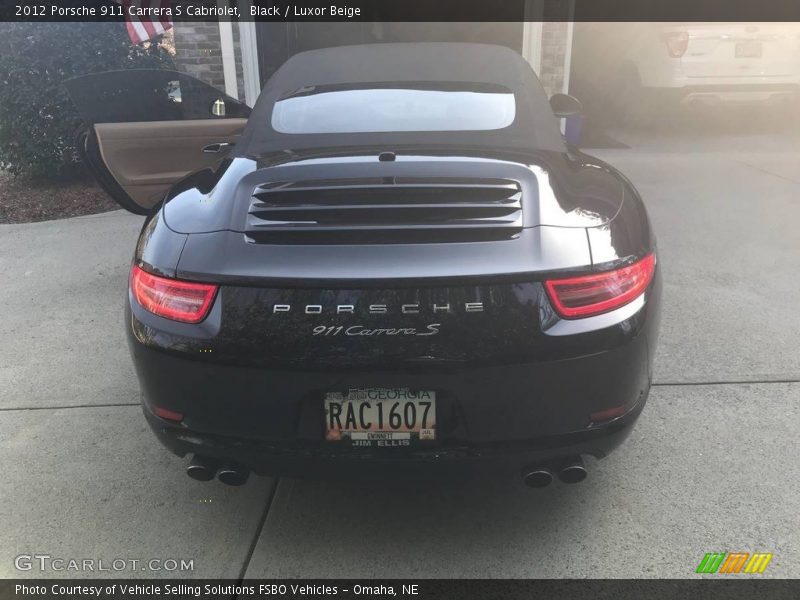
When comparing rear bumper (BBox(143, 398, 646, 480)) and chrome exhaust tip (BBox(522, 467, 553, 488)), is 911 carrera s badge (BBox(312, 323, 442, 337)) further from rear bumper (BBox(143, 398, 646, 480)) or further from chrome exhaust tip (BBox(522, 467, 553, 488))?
chrome exhaust tip (BBox(522, 467, 553, 488))

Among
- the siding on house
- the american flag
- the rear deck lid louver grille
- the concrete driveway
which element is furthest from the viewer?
the siding on house

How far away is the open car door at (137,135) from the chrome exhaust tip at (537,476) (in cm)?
314

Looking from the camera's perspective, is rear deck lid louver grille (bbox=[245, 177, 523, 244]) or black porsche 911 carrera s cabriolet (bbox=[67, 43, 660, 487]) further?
rear deck lid louver grille (bbox=[245, 177, 523, 244])

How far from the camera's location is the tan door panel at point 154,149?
456cm

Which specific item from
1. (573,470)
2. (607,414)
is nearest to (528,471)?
(573,470)

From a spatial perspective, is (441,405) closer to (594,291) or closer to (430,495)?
(594,291)

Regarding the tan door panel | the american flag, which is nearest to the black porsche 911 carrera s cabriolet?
the tan door panel

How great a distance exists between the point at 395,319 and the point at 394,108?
1464mm

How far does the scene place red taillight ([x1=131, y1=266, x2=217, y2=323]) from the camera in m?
2.05

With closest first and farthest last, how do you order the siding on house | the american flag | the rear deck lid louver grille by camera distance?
the rear deck lid louver grille, the american flag, the siding on house

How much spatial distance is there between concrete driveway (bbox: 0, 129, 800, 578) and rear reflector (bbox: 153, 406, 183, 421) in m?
0.54

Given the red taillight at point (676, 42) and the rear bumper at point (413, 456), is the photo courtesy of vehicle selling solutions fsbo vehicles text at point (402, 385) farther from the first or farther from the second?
the red taillight at point (676, 42)

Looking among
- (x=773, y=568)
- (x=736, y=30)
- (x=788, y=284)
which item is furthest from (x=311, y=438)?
(x=736, y=30)

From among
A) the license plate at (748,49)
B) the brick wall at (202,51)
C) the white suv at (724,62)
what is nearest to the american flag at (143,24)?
the brick wall at (202,51)
